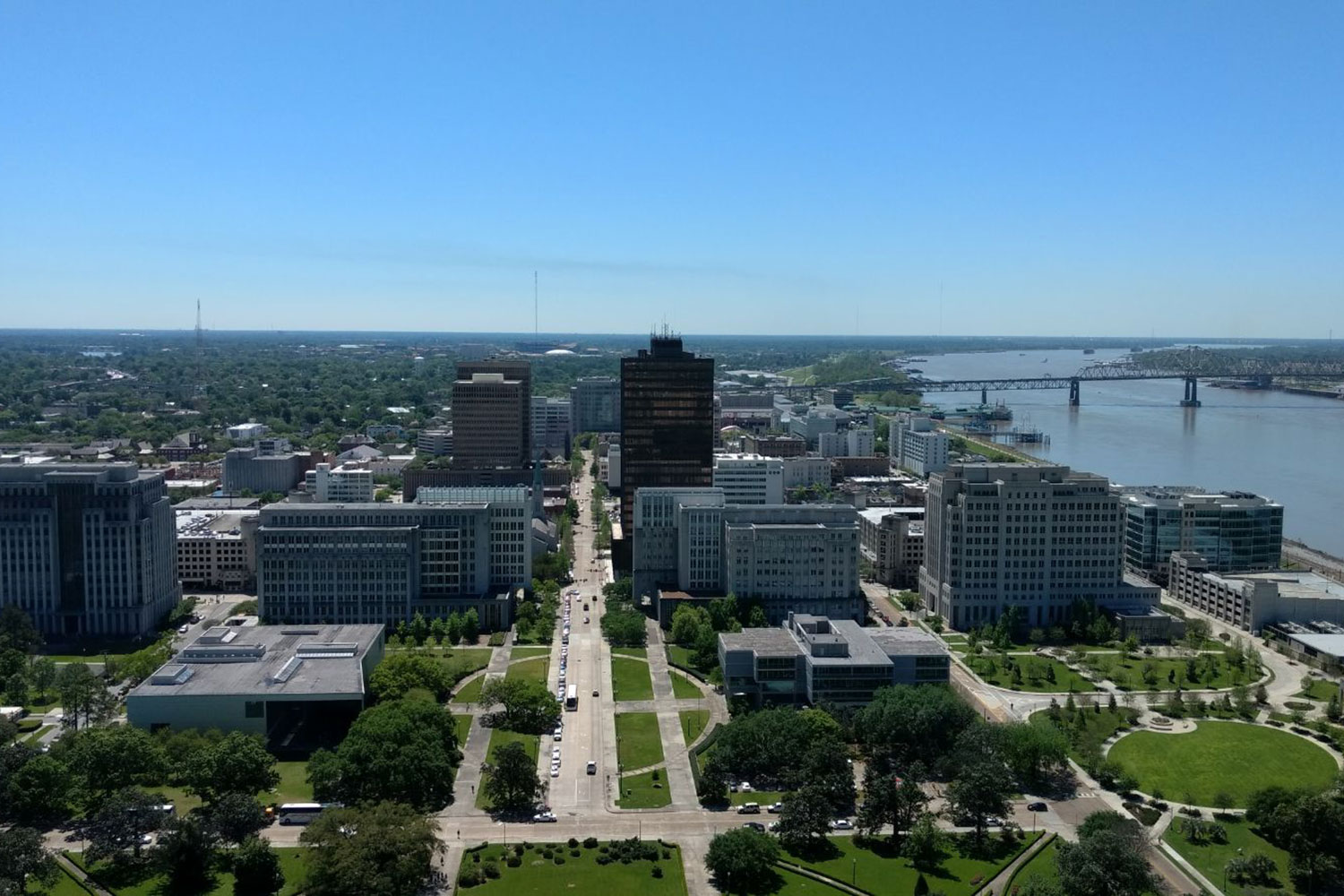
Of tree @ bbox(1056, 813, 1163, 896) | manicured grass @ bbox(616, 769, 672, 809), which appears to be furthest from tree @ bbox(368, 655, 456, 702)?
tree @ bbox(1056, 813, 1163, 896)

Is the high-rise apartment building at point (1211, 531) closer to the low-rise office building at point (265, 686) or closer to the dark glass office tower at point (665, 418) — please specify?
the dark glass office tower at point (665, 418)

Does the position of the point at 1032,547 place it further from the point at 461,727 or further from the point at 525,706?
the point at 461,727

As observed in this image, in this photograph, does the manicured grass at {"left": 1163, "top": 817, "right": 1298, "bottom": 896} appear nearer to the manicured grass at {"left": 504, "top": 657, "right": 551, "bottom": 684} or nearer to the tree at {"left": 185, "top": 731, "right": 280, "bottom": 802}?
the manicured grass at {"left": 504, "top": 657, "right": 551, "bottom": 684}

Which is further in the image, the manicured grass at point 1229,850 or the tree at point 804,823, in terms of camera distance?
the tree at point 804,823

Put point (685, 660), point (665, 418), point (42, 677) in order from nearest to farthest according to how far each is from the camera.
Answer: point (42, 677), point (685, 660), point (665, 418)

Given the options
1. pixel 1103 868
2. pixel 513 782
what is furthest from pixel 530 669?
pixel 1103 868

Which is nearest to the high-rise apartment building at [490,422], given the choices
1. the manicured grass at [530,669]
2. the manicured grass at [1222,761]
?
the manicured grass at [530,669]
